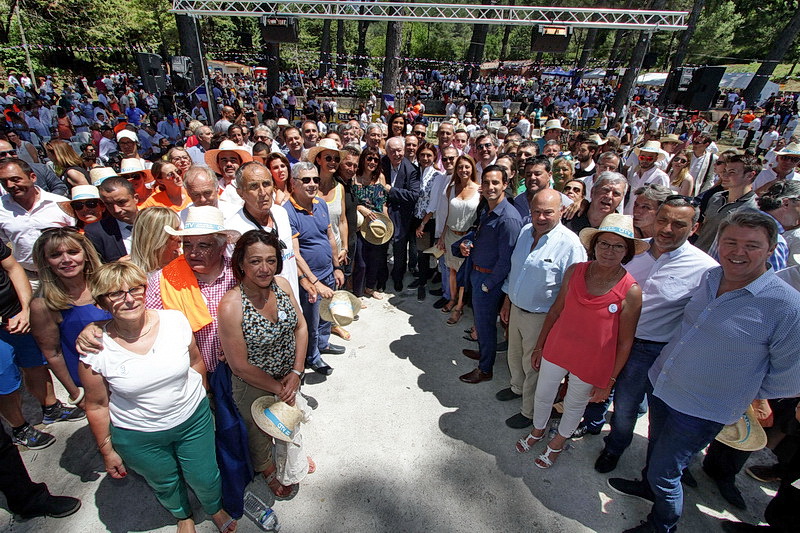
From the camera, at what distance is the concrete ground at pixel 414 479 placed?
258 centimetres

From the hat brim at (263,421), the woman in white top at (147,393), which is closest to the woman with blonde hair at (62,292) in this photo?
the woman in white top at (147,393)

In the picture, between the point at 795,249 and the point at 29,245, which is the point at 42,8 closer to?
the point at 29,245

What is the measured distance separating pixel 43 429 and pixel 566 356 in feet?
13.8

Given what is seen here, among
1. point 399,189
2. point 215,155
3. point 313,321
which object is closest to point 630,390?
point 313,321

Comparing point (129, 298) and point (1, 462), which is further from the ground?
point (129, 298)

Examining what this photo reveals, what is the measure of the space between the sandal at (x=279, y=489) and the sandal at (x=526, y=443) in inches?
69.4

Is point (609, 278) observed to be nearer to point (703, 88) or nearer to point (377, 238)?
point (377, 238)

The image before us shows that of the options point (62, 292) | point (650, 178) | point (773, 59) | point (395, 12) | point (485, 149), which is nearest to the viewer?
point (62, 292)

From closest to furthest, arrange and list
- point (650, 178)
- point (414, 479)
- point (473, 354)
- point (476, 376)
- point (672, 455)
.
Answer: point (672, 455), point (414, 479), point (476, 376), point (473, 354), point (650, 178)

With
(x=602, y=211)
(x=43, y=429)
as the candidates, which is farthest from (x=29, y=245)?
(x=602, y=211)

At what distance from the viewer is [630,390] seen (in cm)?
272

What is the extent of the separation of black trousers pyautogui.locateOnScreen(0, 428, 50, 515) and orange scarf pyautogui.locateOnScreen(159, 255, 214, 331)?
1.15m

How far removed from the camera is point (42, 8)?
25000 mm

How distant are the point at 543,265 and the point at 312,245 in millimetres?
2092
